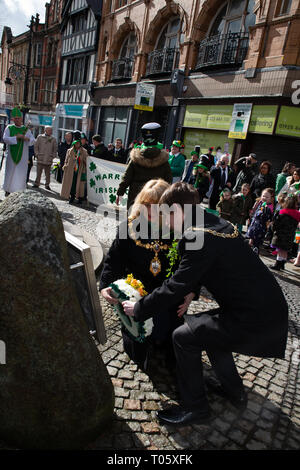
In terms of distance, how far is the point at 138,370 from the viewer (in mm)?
2783

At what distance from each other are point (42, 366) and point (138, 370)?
119 cm

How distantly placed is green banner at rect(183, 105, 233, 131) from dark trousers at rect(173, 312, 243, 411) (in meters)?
12.0

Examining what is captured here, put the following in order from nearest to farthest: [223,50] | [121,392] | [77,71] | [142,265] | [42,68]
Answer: [121,392], [142,265], [223,50], [77,71], [42,68]

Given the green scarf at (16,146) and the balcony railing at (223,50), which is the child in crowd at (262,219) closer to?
the green scarf at (16,146)

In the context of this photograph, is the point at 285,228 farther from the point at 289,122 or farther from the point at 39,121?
the point at 39,121

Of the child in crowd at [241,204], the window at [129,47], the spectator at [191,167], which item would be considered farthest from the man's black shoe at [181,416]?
the window at [129,47]

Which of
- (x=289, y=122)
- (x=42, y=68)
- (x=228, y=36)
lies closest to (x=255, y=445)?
(x=289, y=122)

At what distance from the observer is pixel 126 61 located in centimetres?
1978

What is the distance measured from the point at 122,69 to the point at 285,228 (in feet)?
59.0

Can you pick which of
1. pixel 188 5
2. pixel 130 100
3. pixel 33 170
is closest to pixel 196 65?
pixel 188 5

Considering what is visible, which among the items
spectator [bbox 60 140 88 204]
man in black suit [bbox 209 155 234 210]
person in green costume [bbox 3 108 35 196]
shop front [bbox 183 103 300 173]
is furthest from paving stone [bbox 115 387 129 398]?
shop front [bbox 183 103 300 173]

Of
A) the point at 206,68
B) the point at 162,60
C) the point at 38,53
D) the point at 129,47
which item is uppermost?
the point at 38,53

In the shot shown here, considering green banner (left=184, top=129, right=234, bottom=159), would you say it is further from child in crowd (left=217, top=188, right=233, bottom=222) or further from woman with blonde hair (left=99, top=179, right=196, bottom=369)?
woman with blonde hair (left=99, top=179, right=196, bottom=369)

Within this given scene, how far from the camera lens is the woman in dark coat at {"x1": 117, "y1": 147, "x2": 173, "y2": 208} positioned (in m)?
4.80
